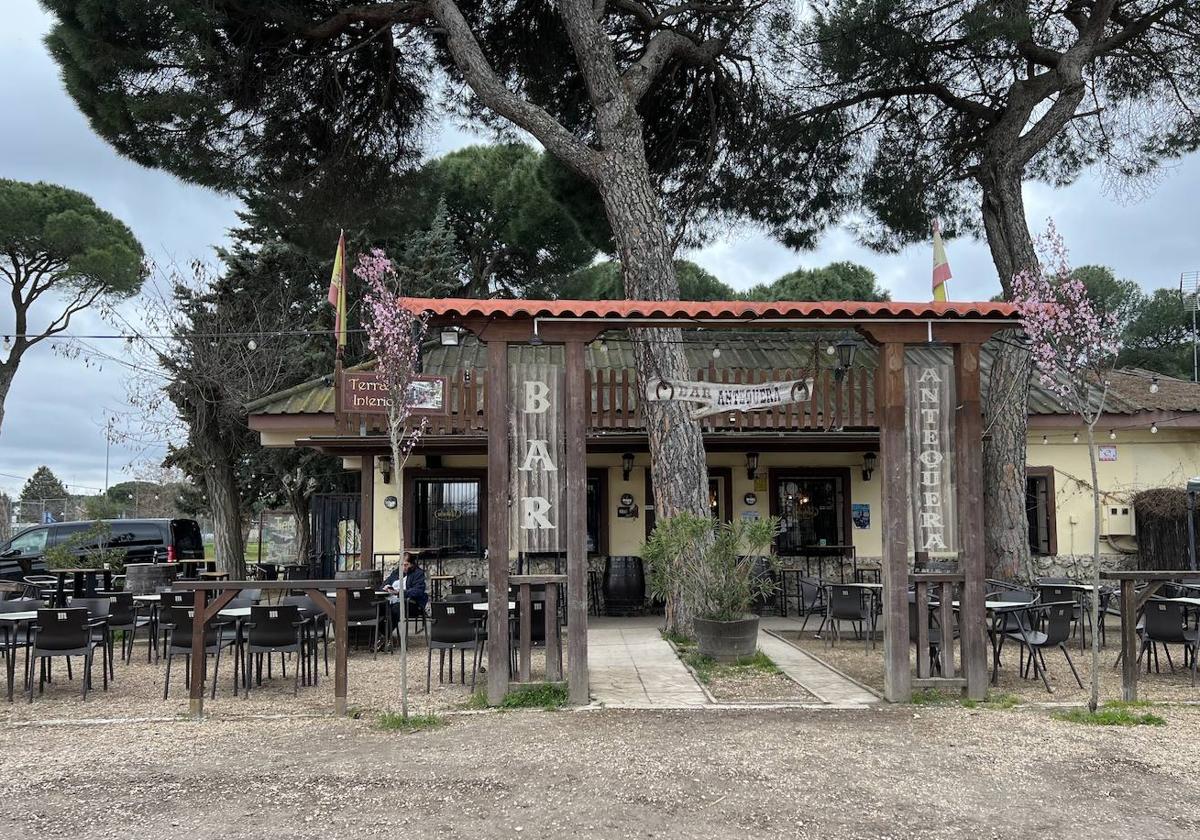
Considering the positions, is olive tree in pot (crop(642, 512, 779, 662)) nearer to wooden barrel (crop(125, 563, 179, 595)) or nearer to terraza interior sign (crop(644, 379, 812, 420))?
terraza interior sign (crop(644, 379, 812, 420))

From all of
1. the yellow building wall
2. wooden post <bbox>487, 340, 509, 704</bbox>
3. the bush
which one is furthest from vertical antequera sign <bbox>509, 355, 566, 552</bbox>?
the yellow building wall

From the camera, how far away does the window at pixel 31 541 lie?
51.1 ft

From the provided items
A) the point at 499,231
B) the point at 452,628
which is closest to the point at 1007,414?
the point at 452,628

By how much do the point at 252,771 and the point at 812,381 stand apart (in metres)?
4.79

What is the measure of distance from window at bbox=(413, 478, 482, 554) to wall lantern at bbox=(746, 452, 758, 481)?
406 centimetres

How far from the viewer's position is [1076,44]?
1001cm

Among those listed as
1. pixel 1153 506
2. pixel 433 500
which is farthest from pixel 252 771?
pixel 1153 506

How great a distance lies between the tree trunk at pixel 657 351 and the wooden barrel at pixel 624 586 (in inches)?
100

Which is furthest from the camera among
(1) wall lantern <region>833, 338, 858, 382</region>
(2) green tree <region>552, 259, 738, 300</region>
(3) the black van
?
(2) green tree <region>552, 259, 738, 300</region>

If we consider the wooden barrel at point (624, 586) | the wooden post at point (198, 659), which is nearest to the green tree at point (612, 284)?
the wooden barrel at point (624, 586)

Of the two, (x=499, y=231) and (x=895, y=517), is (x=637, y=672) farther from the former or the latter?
(x=499, y=231)

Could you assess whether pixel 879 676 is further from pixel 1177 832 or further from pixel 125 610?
pixel 125 610

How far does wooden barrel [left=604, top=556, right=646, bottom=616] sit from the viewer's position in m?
11.9

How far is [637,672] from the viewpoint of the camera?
7.41m
